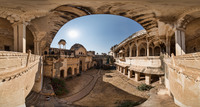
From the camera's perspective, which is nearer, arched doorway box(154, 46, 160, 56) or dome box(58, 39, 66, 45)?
arched doorway box(154, 46, 160, 56)

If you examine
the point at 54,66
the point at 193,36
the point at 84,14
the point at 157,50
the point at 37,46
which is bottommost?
the point at 54,66

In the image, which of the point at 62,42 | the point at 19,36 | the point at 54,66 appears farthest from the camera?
the point at 62,42

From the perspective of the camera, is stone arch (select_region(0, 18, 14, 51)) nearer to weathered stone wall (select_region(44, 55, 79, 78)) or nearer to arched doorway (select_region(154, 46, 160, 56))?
weathered stone wall (select_region(44, 55, 79, 78))

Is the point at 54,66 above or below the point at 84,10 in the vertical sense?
below

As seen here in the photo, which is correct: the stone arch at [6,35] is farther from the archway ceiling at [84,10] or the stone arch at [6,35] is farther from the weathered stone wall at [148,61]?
the weathered stone wall at [148,61]

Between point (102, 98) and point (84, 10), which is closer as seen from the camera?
point (84, 10)

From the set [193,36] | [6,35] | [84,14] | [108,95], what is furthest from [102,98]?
[193,36]

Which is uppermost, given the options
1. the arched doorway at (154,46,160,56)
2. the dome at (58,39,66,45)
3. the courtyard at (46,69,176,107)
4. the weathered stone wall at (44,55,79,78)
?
the dome at (58,39,66,45)

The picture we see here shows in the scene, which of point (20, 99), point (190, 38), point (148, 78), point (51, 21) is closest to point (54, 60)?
point (51, 21)

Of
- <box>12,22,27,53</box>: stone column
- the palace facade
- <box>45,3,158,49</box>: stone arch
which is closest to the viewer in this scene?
the palace facade

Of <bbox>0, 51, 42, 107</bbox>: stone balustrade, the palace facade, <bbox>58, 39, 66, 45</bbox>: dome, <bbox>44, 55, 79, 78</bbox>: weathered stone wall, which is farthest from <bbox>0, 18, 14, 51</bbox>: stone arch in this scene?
<bbox>58, 39, 66, 45</bbox>: dome

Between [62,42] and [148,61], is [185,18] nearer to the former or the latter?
[148,61]

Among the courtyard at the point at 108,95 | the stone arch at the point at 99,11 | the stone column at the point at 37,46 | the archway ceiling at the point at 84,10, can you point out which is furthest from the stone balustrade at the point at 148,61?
the stone column at the point at 37,46

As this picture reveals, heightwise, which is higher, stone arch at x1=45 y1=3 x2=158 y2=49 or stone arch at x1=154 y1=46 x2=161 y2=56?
stone arch at x1=45 y1=3 x2=158 y2=49
